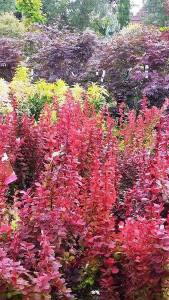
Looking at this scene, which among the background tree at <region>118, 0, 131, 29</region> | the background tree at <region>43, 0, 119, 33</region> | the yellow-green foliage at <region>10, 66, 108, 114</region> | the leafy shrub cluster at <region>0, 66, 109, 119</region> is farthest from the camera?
the background tree at <region>118, 0, 131, 29</region>

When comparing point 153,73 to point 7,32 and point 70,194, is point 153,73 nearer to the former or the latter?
point 70,194

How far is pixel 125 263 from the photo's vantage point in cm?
273

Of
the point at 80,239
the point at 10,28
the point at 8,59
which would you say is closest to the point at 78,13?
the point at 10,28

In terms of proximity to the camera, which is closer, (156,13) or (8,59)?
(8,59)

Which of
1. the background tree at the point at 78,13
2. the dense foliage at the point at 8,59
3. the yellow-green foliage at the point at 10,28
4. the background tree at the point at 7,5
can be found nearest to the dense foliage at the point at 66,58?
the dense foliage at the point at 8,59

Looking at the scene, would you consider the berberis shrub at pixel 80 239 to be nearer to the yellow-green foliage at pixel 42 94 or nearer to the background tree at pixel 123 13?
the yellow-green foliage at pixel 42 94

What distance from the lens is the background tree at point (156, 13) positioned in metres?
22.4

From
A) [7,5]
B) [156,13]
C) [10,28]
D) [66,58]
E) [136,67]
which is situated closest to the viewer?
[136,67]

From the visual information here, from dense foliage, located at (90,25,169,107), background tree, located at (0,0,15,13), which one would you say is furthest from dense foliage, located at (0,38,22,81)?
background tree, located at (0,0,15,13)

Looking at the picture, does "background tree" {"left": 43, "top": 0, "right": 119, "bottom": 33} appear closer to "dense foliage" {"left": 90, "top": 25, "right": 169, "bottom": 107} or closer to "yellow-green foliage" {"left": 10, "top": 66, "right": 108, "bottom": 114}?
"dense foliage" {"left": 90, "top": 25, "right": 169, "bottom": 107}

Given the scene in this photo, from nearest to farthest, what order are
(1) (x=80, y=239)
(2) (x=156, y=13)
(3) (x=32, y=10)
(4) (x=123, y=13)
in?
(1) (x=80, y=239) < (3) (x=32, y=10) < (2) (x=156, y=13) < (4) (x=123, y=13)

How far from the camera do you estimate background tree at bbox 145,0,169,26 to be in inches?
882

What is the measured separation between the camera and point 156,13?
23.3 m

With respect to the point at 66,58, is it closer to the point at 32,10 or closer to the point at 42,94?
the point at 42,94
